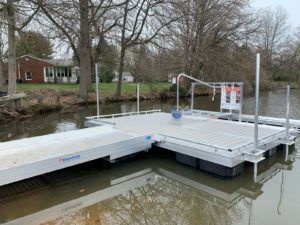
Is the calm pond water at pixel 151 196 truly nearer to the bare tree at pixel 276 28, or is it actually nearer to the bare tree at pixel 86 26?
the bare tree at pixel 86 26

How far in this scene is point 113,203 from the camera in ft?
13.4

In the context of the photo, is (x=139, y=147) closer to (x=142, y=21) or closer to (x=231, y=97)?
(x=231, y=97)

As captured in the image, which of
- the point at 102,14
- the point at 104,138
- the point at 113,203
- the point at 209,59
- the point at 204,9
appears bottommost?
the point at 113,203

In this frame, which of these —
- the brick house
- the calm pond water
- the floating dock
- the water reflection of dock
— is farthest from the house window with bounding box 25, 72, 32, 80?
the water reflection of dock

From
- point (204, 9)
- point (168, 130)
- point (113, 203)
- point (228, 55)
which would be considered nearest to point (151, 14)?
point (204, 9)

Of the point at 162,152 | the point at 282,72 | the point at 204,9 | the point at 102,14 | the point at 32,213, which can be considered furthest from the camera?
the point at 282,72

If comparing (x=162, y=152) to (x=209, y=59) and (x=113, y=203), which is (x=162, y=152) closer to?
(x=113, y=203)

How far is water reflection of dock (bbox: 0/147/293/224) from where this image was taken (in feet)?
12.6

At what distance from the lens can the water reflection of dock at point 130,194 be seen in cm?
383

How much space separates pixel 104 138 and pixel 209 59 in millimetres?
15306

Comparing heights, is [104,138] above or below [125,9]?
below

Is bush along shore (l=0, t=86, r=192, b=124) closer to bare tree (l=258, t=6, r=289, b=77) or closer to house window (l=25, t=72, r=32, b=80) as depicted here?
house window (l=25, t=72, r=32, b=80)

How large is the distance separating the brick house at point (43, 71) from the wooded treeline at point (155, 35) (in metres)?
5.52

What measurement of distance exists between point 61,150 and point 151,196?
5.83 ft
